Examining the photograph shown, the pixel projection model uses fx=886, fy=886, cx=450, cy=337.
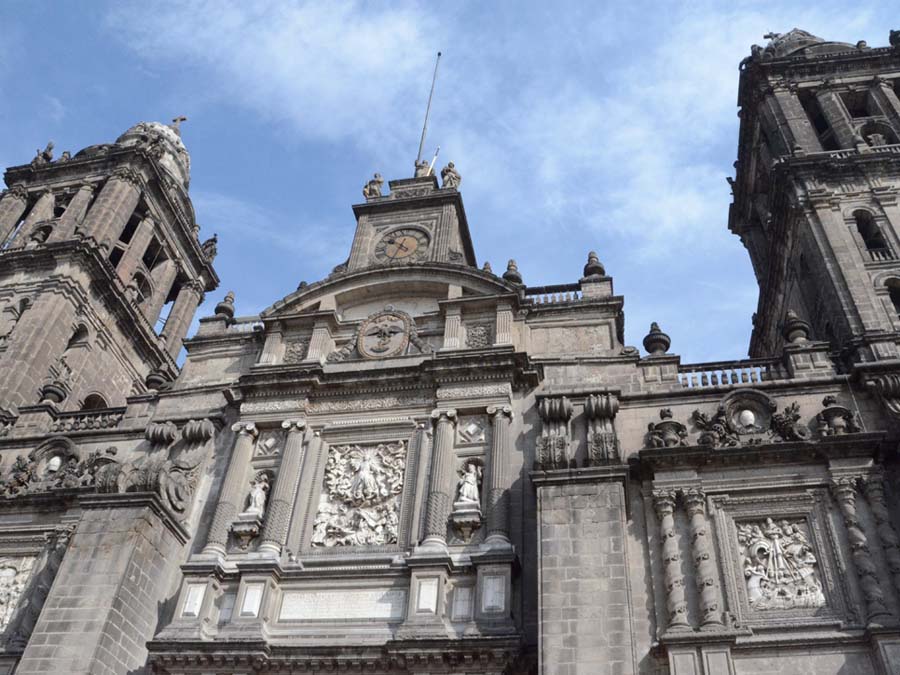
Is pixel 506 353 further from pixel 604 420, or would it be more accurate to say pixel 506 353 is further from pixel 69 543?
pixel 69 543

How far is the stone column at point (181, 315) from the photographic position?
1228 inches

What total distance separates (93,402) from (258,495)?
37.8 ft

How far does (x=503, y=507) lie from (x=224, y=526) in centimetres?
554

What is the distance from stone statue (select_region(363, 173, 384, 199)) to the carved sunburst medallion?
5360 millimetres

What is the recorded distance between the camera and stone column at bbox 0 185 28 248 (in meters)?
29.8

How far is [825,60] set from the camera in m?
28.0

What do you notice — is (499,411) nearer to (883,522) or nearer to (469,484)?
(469,484)

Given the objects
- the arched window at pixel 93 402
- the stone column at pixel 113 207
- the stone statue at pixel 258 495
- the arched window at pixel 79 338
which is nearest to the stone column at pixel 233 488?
the stone statue at pixel 258 495

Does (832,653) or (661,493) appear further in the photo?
(661,493)

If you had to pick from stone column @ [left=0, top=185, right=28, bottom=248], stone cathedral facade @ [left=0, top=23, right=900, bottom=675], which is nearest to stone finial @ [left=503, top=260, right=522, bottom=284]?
stone cathedral facade @ [left=0, top=23, right=900, bottom=675]

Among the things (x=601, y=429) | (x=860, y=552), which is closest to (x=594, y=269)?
(x=601, y=429)

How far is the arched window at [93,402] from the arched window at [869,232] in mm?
21925

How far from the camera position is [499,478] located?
16.8 meters

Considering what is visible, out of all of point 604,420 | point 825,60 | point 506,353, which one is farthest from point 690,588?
point 825,60
